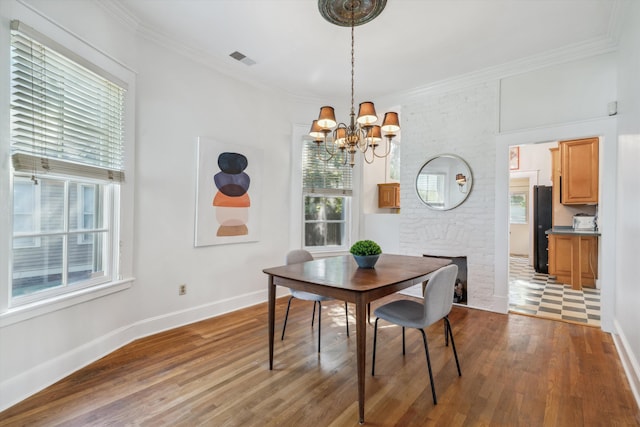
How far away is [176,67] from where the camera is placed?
3.19 meters

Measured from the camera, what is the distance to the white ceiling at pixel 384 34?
259 centimetres

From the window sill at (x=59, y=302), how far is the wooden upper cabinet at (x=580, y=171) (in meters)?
6.35

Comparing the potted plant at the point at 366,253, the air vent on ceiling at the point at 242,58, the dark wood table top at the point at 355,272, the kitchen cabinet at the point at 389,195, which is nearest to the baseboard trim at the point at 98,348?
the dark wood table top at the point at 355,272

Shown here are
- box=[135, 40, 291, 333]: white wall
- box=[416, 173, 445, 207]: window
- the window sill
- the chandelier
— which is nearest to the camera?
the window sill

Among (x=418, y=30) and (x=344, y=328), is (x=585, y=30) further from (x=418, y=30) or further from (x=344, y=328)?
(x=344, y=328)

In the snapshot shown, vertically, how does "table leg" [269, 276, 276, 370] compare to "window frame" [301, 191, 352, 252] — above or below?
below

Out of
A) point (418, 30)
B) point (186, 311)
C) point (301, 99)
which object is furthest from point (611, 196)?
point (186, 311)

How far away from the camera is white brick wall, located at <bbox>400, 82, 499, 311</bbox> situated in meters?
3.77

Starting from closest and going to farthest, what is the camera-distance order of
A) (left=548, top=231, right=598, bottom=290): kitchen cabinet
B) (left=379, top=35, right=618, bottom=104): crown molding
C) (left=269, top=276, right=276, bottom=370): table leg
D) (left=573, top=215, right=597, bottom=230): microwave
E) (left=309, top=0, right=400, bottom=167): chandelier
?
(left=269, top=276, right=276, bottom=370): table leg → (left=309, top=0, right=400, bottom=167): chandelier → (left=379, top=35, right=618, bottom=104): crown molding → (left=548, top=231, right=598, bottom=290): kitchen cabinet → (left=573, top=215, right=597, bottom=230): microwave

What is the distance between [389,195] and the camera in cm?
559

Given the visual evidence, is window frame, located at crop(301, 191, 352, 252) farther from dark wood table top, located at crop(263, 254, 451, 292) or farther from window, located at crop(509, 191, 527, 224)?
window, located at crop(509, 191, 527, 224)

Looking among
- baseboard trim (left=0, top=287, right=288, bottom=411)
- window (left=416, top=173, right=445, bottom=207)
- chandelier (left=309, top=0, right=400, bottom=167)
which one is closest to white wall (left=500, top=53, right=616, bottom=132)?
window (left=416, top=173, right=445, bottom=207)

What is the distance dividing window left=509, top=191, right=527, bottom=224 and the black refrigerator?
1.99 meters

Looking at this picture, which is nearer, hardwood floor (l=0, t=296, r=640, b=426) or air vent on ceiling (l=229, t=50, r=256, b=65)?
hardwood floor (l=0, t=296, r=640, b=426)
